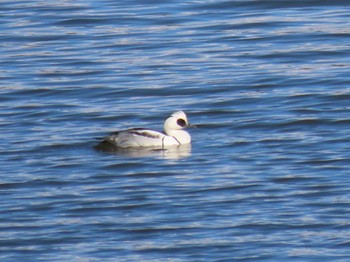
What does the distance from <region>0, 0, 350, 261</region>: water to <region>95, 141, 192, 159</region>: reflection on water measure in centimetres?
6

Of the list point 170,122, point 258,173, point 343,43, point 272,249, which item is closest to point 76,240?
point 272,249

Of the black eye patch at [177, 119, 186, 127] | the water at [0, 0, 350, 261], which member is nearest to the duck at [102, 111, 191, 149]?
the black eye patch at [177, 119, 186, 127]

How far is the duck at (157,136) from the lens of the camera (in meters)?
15.7

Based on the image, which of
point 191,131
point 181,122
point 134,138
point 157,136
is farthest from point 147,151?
point 191,131

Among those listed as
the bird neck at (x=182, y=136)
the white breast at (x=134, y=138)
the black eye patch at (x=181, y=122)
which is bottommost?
the white breast at (x=134, y=138)

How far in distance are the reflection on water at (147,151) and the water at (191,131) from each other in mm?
62

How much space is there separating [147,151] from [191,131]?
3.04 feet

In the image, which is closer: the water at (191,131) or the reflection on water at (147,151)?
the water at (191,131)

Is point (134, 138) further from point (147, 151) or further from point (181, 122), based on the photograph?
point (181, 122)

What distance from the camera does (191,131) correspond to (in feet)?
54.7

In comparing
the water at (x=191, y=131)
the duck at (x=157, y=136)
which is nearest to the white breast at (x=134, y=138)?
the duck at (x=157, y=136)

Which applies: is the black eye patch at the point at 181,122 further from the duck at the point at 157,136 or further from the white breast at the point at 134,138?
the white breast at the point at 134,138

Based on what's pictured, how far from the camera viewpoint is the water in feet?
39.6

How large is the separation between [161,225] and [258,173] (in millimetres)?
2050
